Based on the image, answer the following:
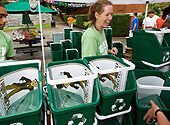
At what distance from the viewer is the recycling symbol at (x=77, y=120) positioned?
0.89 m

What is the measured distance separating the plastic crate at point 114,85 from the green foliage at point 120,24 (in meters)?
9.70

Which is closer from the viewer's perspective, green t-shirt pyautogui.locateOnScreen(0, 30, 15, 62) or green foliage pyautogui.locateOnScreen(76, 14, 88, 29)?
green t-shirt pyautogui.locateOnScreen(0, 30, 15, 62)

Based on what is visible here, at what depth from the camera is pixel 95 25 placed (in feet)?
5.35

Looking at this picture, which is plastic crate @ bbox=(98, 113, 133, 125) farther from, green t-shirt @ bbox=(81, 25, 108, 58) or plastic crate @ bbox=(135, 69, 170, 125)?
green t-shirt @ bbox=(81, 25, 108, 58)

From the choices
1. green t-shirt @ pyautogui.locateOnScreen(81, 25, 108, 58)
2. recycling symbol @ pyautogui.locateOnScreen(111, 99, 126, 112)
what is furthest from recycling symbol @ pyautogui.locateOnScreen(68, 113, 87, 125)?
green t-shirt @ pyautogui.locateOnScreen(81, 25, 108, 58)

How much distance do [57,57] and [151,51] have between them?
2.67 meters

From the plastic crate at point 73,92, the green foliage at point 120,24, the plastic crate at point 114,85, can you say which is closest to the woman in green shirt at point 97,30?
the plastic crate at point 114,85

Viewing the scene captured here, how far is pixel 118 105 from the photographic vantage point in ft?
3.60

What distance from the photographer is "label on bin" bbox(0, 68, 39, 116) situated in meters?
1.00

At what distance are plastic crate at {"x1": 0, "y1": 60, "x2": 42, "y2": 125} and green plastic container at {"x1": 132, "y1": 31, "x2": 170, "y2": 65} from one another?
172 centimetres

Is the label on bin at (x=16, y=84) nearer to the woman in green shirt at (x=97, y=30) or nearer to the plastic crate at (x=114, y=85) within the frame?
the plastic crate at (x=114, y=85)

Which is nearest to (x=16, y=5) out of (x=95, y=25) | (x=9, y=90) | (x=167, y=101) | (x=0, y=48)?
(x=0, y=48)

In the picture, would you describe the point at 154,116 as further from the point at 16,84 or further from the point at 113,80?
the point at 16,84

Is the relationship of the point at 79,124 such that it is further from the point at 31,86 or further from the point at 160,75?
the point at 160,75
